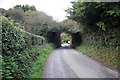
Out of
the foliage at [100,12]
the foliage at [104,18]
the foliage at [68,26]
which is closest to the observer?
the foliage at [100,12]

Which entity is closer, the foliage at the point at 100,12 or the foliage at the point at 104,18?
the foliage at the point at 100,12

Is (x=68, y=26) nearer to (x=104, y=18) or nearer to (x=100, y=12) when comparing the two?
(x=100, y=12)

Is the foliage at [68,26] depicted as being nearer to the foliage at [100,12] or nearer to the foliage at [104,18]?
the foliage at [100,12]

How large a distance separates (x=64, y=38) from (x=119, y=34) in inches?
3135

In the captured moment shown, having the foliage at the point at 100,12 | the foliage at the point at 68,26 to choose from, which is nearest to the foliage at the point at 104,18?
the foliage at the point at 100,12

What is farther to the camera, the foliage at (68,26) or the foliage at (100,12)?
the foliage at (68,26)

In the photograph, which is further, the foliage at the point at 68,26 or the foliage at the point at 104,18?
the foliage at the point at 68,26

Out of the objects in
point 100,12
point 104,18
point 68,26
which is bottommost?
point 104,18

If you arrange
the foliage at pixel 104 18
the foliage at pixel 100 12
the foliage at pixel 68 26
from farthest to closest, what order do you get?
the foliage at pixel 68 26, the foliage at pixel 104 18, the foliage at pixel 100 12

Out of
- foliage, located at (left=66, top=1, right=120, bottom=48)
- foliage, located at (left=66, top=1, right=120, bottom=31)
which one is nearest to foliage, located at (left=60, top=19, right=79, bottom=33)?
foliage, located at (left=66, top=1, right=120, bottom=31)

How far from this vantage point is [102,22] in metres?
18.2

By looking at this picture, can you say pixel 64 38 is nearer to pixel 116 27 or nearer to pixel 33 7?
pixel 33 7

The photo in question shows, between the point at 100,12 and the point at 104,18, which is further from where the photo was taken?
the point at 100,12

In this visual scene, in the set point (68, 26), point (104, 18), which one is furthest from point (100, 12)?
point (68, 26)
